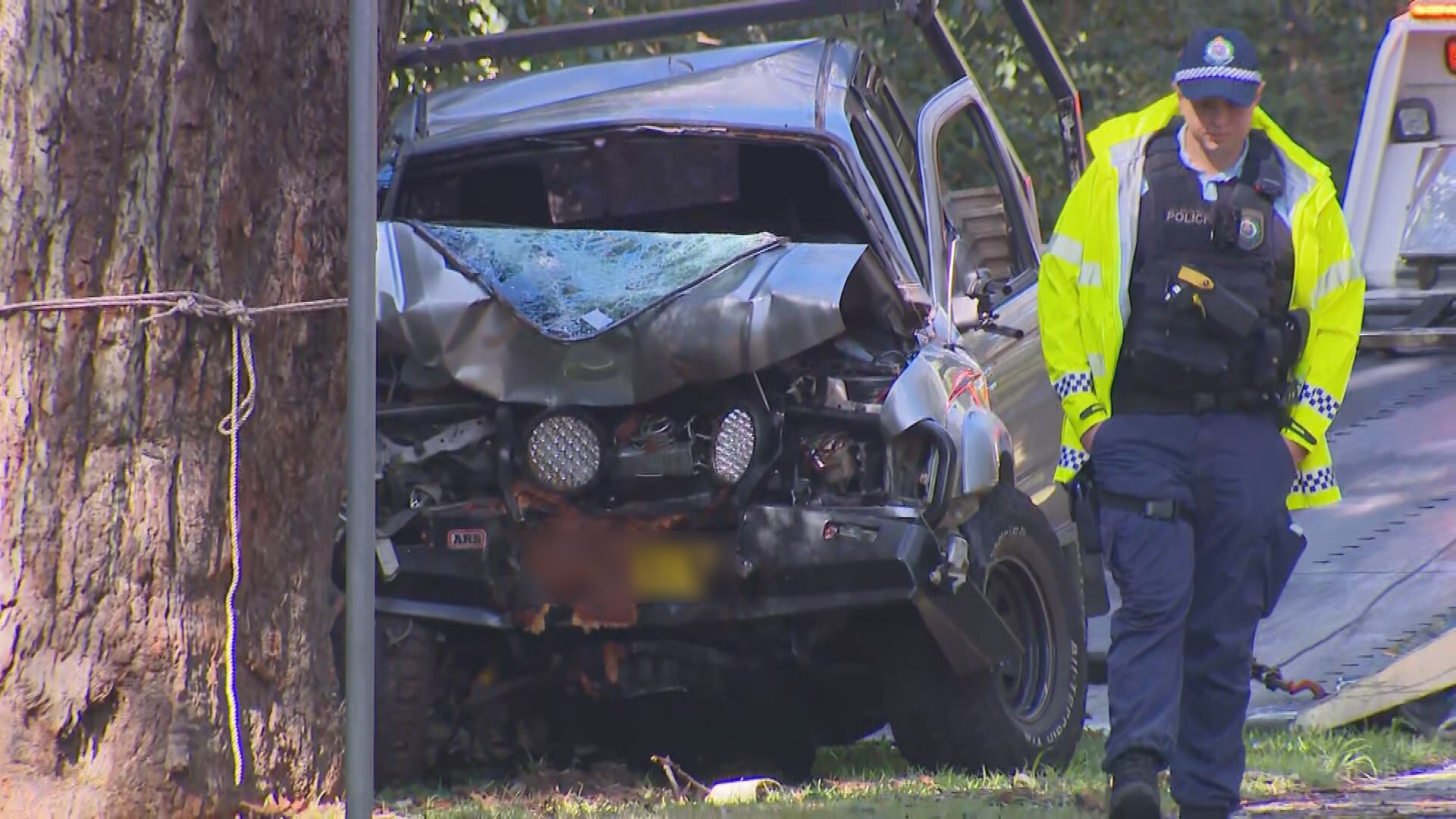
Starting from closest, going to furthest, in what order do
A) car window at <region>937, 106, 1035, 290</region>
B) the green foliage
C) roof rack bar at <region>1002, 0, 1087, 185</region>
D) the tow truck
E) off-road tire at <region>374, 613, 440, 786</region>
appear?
off-road tire at <region>374, 613, 440, 786</region> < the tow truck < car window at <region>937, 106, 1035, 290</region> < roof rack bar at <region>1002, 0, 1087, 185</region> < the green foliage

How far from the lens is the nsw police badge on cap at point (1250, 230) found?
5.41 m

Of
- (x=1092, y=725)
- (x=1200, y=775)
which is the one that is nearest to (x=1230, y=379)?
(x=1200, y=775)

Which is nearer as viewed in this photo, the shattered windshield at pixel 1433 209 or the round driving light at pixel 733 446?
the round driving light at pixel 733 446

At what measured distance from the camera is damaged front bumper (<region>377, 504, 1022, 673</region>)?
627 cm

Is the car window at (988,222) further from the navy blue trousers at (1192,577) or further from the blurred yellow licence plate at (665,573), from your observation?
the navy blue trousers at (1192,577)

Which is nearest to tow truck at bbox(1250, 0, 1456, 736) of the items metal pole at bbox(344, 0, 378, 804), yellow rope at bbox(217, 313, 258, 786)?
yellow rope at bbox(217, 313, 258, 786)

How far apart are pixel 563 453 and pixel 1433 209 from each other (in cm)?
666

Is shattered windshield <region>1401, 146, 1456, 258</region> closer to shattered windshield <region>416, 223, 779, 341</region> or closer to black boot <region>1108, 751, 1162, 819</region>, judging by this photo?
shattered windshield <region>416, 223, 779, 341</region>

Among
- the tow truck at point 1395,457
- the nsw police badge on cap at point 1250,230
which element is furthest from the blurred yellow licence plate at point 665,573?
the tow truck at point 1395,457

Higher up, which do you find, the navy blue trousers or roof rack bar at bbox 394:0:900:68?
roof rack bar at bbox 394:0:900:68

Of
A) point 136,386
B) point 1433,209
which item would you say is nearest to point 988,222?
point 1433,209

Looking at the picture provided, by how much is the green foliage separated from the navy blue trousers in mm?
8229

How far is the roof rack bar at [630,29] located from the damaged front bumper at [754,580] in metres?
1.84

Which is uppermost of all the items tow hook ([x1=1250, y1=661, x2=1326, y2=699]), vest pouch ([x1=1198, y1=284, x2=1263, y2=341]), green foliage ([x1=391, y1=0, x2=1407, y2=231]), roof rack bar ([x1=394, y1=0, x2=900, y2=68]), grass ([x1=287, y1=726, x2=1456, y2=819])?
green foliage ([x1=391, y1=0, x2=1407, y2=231])
